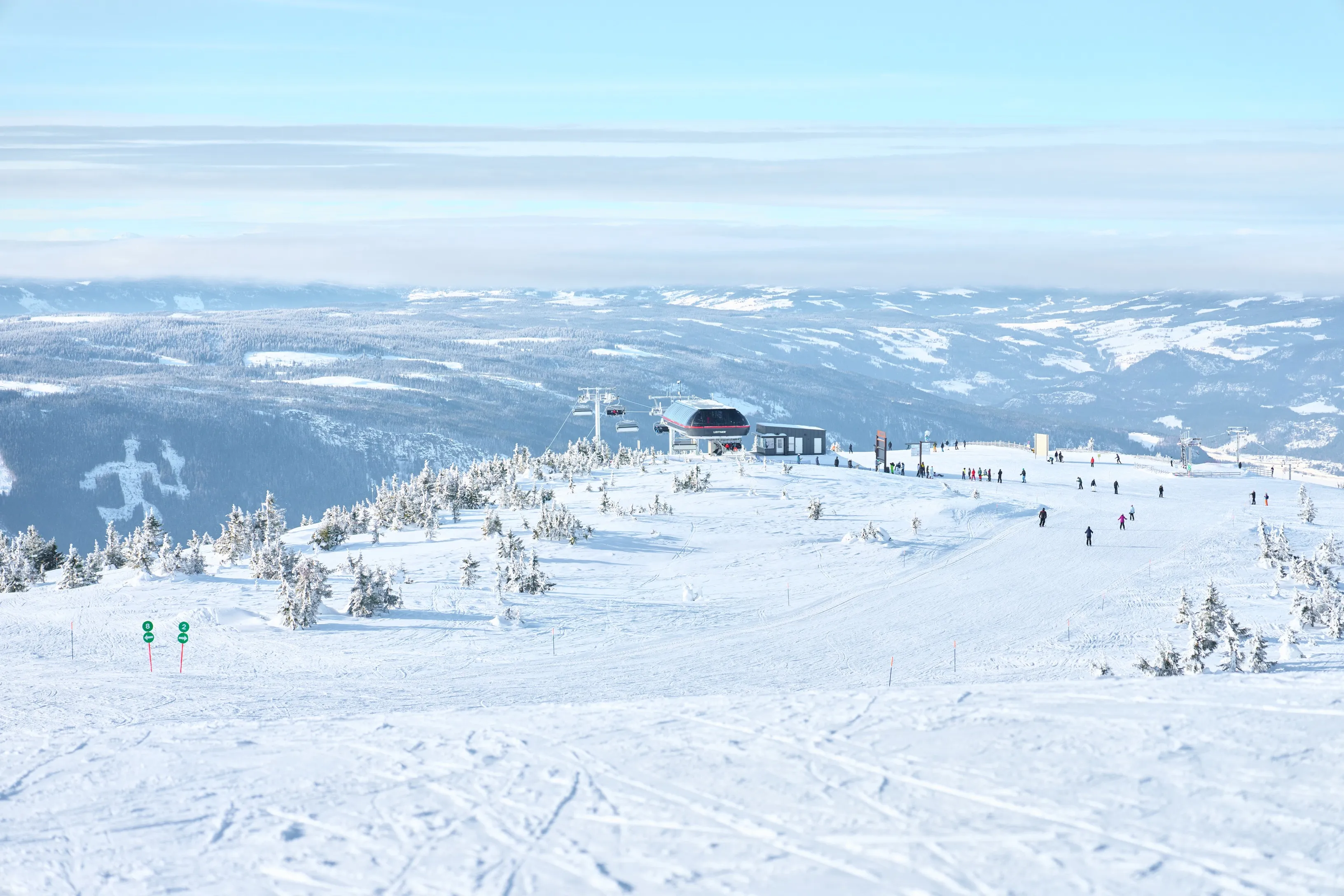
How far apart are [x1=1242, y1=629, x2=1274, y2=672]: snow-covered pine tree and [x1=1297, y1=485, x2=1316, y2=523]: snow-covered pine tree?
33111 mm

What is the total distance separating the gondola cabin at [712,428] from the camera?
73.1m

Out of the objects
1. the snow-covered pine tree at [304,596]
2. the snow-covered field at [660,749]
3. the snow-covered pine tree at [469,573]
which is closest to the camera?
the snow-covered field at [660,749]

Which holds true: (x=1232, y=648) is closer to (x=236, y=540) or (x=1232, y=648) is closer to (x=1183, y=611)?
(x=1183, y=611)

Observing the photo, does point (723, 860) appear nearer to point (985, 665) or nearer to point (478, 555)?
point (985, 665)

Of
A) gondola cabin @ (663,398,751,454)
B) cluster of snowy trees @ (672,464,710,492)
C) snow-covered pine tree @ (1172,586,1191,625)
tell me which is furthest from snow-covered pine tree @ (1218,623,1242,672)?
gondola cabin @ (663,398,751,454)

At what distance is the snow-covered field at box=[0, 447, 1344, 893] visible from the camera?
40.8 feet

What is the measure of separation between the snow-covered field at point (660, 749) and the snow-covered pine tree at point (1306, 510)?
1983cm

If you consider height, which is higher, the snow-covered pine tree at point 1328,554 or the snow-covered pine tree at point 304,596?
the snow-covered pine tree at point 1328,554

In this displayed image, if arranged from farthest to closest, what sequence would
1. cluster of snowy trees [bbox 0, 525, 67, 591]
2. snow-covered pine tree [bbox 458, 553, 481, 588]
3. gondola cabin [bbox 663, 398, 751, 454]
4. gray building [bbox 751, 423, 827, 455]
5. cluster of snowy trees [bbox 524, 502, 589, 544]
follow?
gray building [bbox 751, 423, 827, 455] < gondola cabin [bbox 663, 398, 751, 454] < cluster of snowy trees [bbox 524, 502, 589, 544] < cluster of snowy trees [bbox 0, 525, 67, 591] < snow-covered pine tree [bbox 458, 553, 481, 588]

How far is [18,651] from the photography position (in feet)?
90.9

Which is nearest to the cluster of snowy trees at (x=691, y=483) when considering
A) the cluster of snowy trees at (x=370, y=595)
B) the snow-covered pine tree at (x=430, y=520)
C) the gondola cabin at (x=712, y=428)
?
the snow-covered pine tree at (x=430, y=520)

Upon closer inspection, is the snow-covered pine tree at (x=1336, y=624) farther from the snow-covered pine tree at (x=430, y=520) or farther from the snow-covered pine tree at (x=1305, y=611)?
the snow-covered pine tree at (x=430, y=520)

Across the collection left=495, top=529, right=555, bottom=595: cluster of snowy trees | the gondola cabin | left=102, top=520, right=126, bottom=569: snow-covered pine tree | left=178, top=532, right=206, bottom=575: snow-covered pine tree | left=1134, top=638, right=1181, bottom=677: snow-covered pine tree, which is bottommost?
left=102, top=520, right=126, bottom=569: snow-covered pine tree

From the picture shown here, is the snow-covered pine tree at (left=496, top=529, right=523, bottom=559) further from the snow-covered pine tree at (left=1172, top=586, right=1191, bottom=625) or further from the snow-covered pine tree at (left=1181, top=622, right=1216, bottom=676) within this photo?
the snow-covered pine tree at (left=1181, top=622, right=1216, bottom=676)
